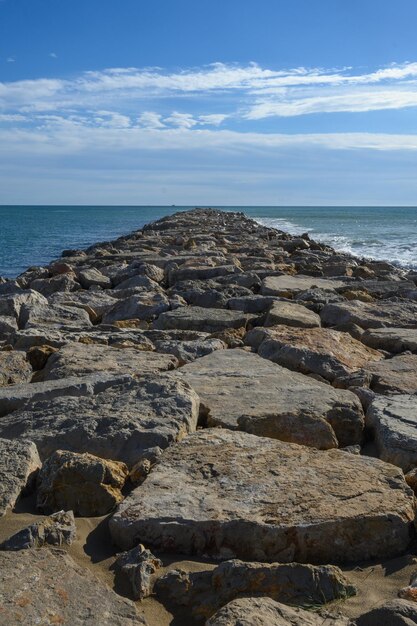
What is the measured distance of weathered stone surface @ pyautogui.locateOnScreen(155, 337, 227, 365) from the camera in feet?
13.6

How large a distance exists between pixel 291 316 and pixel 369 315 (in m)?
0.80

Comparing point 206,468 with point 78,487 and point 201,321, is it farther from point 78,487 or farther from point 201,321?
point 201,321

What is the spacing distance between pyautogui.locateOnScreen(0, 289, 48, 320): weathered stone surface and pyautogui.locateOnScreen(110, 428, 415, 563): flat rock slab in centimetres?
352

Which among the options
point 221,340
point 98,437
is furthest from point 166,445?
point 221,340

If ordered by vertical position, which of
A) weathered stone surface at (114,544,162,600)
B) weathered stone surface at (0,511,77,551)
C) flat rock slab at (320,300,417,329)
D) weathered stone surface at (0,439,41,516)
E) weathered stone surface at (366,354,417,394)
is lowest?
weathered stone surface at (114,544,162,600)

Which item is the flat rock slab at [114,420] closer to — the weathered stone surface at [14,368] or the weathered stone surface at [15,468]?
the weathered stone surface at [15,468]

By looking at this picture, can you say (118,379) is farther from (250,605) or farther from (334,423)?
(250,605)

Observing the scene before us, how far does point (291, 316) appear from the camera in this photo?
514 cm

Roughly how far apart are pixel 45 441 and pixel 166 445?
47cm

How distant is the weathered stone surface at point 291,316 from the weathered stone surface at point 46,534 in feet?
10.0

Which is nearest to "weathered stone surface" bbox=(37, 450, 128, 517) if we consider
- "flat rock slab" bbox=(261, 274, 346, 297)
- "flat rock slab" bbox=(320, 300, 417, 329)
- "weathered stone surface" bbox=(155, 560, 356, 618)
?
"weathered stone surface" bbox=(155, 560, 356, 618)

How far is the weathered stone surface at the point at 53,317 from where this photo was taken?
5211 mm

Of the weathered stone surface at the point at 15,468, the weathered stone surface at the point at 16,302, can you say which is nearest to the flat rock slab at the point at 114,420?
the weathered stone surface at the point at 15,468

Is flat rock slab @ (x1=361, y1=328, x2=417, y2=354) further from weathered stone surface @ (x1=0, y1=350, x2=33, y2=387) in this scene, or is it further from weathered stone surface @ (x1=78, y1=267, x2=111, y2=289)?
weathered stone surface @ (x1=78, y1=267, x2=111, y2=289)
